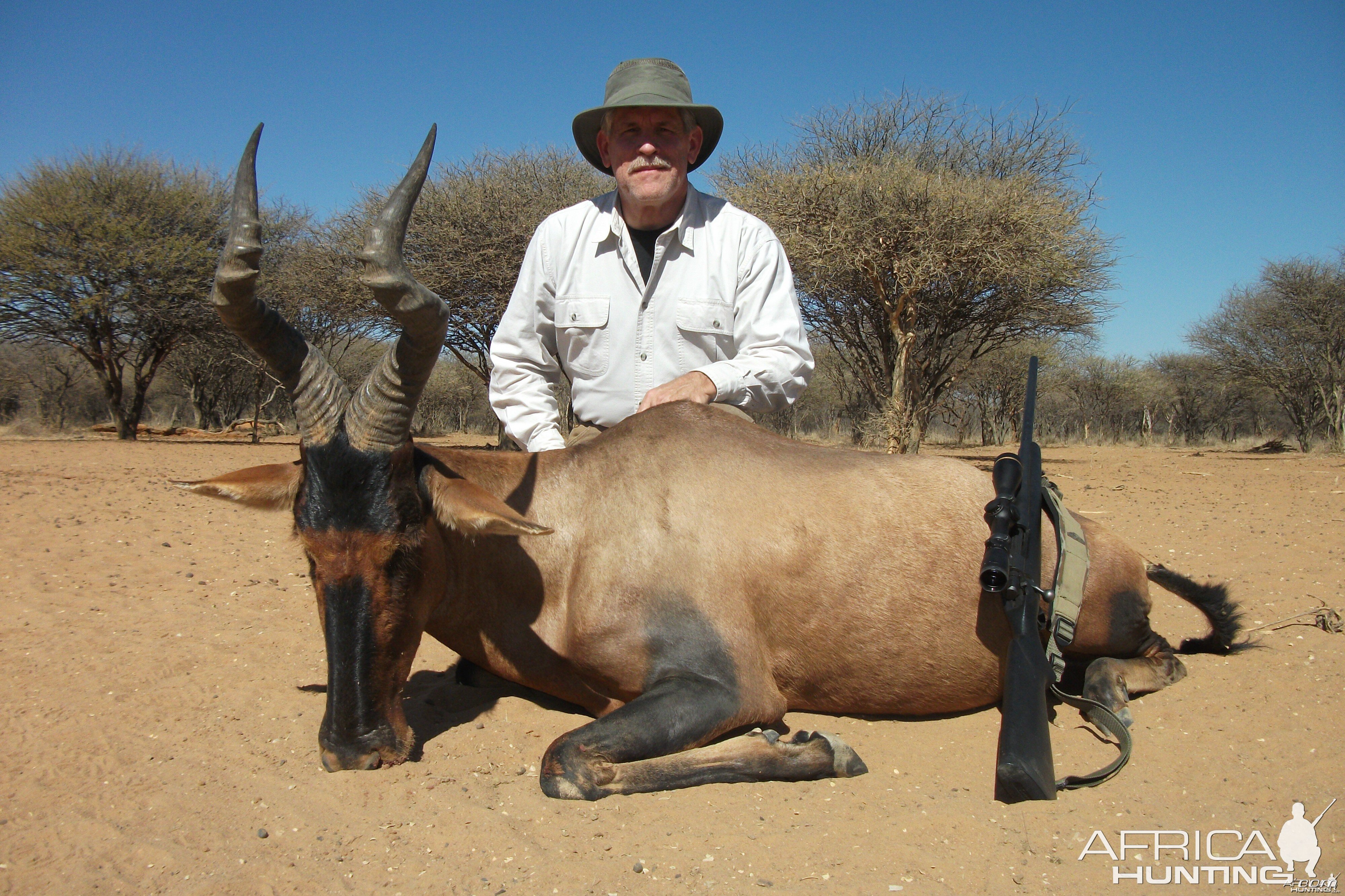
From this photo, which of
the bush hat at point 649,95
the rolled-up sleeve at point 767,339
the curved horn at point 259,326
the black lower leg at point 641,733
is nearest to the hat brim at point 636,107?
the bush hat at point 649,95

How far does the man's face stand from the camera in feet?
15.0

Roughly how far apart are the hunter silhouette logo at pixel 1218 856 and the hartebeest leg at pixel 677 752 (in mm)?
907

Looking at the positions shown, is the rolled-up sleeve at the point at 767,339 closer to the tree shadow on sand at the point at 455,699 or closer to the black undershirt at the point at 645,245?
the black undershirt at the point at 645,245

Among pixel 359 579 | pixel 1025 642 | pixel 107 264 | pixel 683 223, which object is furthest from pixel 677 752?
pixel 107 264

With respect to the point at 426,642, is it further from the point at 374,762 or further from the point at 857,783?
the point at 857,783

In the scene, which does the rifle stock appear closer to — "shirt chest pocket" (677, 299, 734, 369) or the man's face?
"shirt chest pocket" (677, 299, 734, 369)

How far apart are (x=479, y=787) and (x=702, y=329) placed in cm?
260

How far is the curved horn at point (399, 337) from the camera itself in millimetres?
3035

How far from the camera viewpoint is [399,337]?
3072mm

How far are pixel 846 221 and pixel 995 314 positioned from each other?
530 cm

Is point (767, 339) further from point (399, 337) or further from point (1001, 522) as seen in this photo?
point (399, 337)

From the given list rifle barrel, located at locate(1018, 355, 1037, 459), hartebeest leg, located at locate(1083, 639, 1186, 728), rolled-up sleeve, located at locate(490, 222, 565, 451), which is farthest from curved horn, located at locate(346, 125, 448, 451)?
hartebeest leg, located at locate(1083, 639, 1186, 728)

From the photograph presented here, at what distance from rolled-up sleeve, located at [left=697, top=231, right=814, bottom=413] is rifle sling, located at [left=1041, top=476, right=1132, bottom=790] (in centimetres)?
138

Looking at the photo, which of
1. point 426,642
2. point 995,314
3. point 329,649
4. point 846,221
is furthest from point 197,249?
point 329,649
